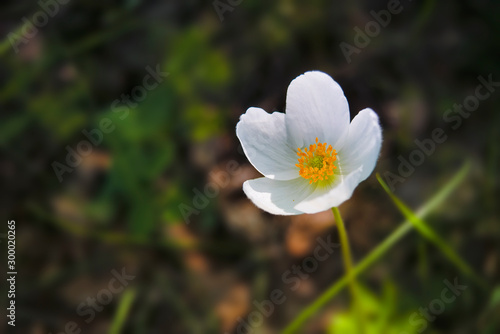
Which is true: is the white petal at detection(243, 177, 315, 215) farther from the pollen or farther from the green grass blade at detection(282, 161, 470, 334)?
the green grass blade at detection(282, 161, 470, 334)

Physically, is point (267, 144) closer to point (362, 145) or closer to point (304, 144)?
point (304, 144)

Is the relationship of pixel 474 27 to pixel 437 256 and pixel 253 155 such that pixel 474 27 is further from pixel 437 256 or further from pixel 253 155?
pixel 253 155

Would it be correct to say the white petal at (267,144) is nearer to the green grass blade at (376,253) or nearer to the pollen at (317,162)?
the pollen at (317,162)

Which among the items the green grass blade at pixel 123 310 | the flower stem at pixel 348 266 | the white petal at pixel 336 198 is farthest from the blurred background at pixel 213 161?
the white petal at pixel 336 198

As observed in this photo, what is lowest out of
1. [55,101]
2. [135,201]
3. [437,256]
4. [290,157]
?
[437,256]

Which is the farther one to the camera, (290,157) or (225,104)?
(225,104)

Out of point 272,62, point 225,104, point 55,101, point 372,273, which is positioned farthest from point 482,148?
point 55,101

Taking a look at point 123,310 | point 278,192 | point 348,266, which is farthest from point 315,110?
point 123,310
